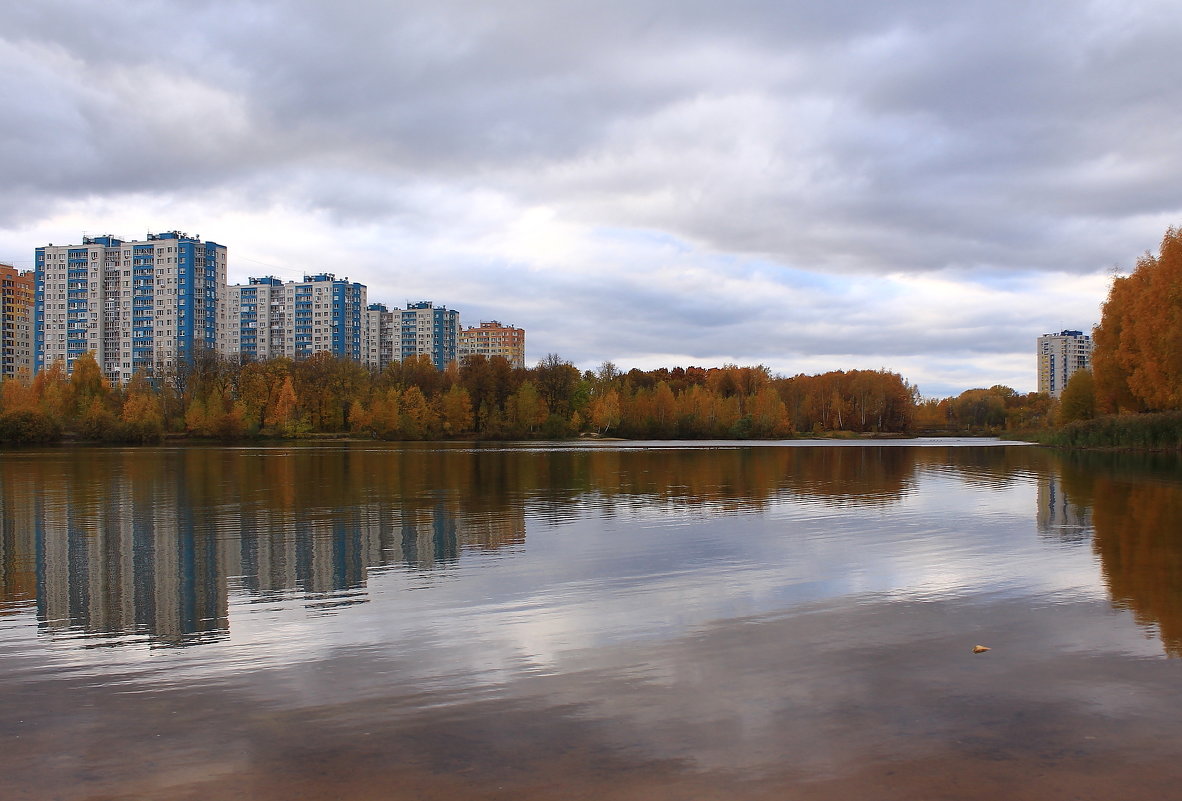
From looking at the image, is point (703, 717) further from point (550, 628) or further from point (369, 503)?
point (369, 503)

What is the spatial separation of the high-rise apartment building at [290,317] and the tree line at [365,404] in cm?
3885

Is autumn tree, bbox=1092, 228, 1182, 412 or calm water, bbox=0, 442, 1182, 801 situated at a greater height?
autumn tree, bbox=1092, 228, 1182, 412

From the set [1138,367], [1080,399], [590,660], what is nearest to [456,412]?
[1080,399]

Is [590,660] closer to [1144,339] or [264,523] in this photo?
[264,523]

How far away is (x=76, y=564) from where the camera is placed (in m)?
13.0

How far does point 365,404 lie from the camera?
342 feet

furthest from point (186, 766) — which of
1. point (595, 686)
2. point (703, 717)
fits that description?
point (703, 717)

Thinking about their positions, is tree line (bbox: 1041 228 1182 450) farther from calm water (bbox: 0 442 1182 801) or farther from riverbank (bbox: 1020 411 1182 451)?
calm water (bbox: 0 442 1182 801)

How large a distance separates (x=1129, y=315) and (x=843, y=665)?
204ft

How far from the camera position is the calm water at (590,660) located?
5.30 m

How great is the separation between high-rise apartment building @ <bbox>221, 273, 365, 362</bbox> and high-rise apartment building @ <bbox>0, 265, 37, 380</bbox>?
110 feet

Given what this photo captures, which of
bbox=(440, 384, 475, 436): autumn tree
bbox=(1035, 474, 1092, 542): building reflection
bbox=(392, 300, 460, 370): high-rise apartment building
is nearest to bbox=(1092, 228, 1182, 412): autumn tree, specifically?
bbox=(1035, 474, 1092, 542): building reflection

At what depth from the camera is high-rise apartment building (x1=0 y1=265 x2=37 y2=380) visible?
14650 cm

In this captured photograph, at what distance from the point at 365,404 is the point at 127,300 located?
57.2 meters
